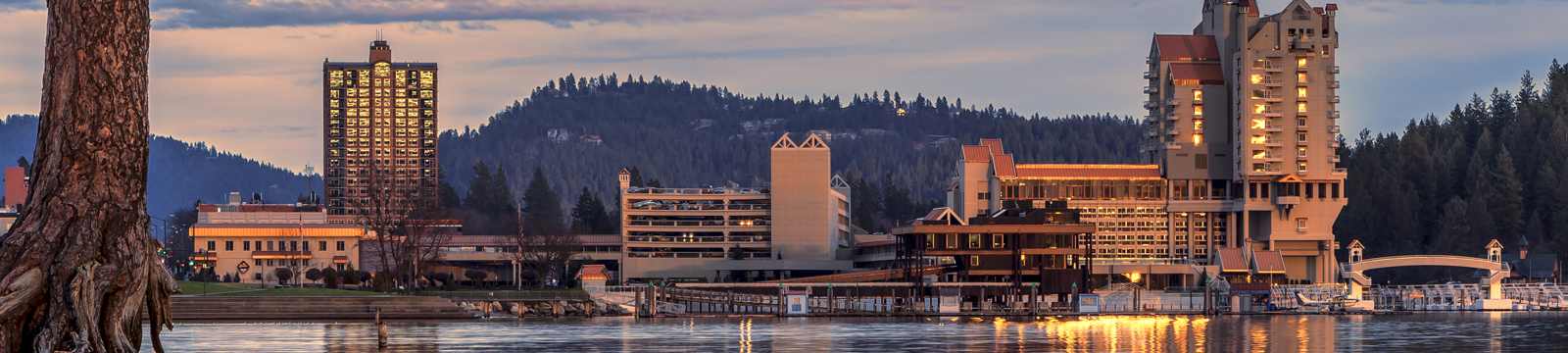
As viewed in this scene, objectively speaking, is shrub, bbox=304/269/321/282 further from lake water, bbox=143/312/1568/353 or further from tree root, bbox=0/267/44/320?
tree root, bbox=0/267/44/320

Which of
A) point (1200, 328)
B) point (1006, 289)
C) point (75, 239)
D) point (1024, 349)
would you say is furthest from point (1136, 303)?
point (75, 239)

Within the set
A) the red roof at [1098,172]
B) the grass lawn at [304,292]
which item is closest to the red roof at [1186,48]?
the red roof at [1098,172]

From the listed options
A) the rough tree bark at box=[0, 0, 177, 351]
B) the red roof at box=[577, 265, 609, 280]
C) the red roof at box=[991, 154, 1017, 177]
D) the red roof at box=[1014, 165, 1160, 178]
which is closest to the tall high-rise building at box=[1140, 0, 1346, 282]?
the red roof at box=[1014, 165, 1160, 178]

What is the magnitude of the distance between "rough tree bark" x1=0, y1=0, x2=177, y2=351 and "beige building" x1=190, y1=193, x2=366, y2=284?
549 ft

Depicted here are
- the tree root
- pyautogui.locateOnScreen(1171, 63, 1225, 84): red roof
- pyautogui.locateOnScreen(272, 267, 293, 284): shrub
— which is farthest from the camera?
pyautogui.locateOnScreen(272, 267, 293, 284): shrub

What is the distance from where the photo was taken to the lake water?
70250 millimetres

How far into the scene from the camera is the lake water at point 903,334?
230 ft

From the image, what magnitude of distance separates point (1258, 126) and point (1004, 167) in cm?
2773

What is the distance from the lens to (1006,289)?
133125 mm

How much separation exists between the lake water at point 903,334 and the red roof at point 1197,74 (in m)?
67.3

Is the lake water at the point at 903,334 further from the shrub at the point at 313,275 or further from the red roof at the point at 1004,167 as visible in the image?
the shrub at the point at 313,275

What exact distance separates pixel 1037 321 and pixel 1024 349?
1517 inches

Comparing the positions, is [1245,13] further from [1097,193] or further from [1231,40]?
[1097,193]

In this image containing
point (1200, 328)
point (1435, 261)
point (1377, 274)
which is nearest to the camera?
point (1200, 328)
